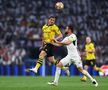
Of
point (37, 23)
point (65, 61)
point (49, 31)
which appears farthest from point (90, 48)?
point (37, 23)

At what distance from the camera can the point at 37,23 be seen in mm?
40000

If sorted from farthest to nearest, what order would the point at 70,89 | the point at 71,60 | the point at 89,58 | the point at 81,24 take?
the point at 81,24 → the point at 89,58 → the point at 71,60 → the point at 70,89

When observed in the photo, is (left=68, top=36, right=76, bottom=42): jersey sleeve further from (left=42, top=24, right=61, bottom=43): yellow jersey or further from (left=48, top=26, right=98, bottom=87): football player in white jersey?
(left=42, top=24, right=61, bottom=43): yellow jersey

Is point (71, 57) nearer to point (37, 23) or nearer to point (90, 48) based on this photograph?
point (90, 48)

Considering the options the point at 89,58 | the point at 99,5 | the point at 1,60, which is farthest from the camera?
the point at 99,5

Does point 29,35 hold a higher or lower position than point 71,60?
higher

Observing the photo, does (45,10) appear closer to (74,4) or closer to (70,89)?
(74,4)

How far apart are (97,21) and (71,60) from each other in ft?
67.1

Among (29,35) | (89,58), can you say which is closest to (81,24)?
(29,35)

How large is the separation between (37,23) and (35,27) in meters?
0.56

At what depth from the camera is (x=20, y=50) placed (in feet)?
119

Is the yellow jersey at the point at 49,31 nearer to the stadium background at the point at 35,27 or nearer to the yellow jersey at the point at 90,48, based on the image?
the yellow jersey at the point at 90,48

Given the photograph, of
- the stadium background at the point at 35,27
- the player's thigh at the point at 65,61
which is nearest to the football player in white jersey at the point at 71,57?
the player's thigh at the point at 65,61

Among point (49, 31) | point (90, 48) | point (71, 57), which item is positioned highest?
point (49, 31)
